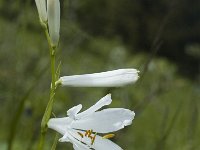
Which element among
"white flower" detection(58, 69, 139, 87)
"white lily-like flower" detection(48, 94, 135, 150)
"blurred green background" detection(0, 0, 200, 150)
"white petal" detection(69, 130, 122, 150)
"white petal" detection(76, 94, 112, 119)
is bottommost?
"blurred green background" detection(0, 0, 200, 150)

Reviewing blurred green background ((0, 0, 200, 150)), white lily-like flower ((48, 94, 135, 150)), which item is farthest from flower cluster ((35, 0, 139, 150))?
blurred green background ((0, 0, 200, 150))

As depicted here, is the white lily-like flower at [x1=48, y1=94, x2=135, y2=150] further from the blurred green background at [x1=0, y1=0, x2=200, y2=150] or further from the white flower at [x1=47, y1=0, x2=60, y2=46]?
the blurred green background at [x1=0, y1=0, x2=200, y2=150]

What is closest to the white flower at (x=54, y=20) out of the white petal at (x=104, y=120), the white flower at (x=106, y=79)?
the white flower at (x=106, y=79)

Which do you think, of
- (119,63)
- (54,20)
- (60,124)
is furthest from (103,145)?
(119,63)

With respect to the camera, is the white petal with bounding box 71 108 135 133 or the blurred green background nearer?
the white petal with bounding box 71 108 135 133

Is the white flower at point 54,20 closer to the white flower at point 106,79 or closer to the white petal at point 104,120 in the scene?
the white flower at point 106,79

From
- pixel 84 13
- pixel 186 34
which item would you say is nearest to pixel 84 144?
pixel 84 13

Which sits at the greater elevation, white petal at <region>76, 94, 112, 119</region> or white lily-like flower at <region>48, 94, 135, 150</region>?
white petal at <region>76, 94, 112, 119</region>
